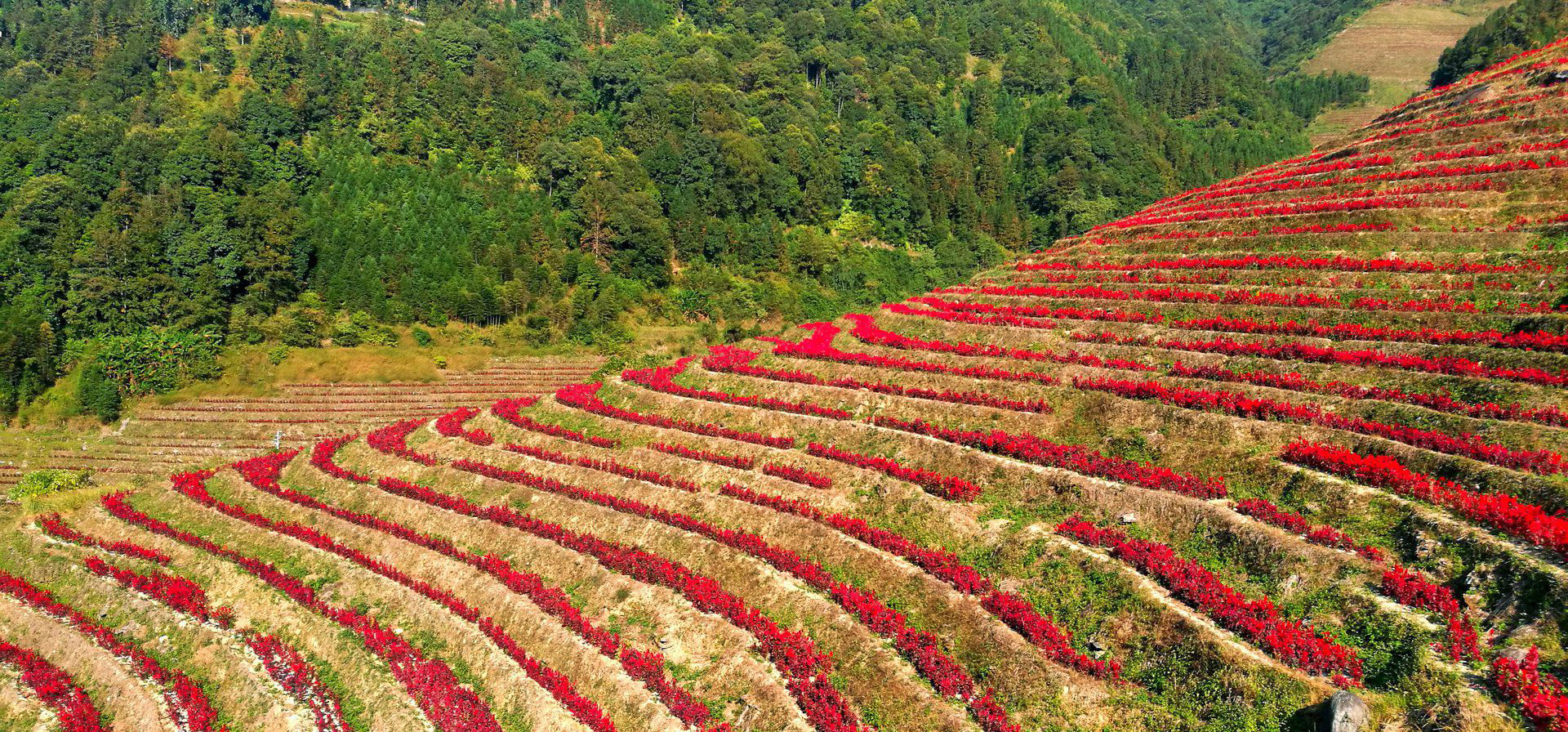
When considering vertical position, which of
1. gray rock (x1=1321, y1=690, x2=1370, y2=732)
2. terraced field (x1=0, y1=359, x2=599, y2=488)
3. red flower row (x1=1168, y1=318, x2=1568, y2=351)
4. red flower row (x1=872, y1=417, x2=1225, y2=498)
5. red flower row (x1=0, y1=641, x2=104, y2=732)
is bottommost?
red flower row (x1=0, y1=641, x2=104, y2=732)

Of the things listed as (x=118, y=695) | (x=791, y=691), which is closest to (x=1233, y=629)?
→ (x=791, y=691)

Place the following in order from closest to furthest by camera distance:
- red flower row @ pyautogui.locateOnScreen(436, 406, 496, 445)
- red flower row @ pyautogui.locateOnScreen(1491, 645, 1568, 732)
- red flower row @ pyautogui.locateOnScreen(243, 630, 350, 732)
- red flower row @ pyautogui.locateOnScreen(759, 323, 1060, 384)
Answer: red flower row @ pyautogui.locateOnScreen(1491, 645, 1568, 732)
red flower row @ pyautogui.locateOnScreen(243, 630, 350, 732)
red flower row @ pyautogui.locateOnScreen(759, 323, 1060, 384)
red flower row @ pyautogui.locateOnScreen(436, 406, 496, 445)

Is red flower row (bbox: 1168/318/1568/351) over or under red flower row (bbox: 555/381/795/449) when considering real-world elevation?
over

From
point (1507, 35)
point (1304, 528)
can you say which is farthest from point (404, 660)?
point (1507, 35)

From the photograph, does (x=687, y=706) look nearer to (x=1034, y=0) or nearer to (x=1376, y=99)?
(x=1376, y=99)

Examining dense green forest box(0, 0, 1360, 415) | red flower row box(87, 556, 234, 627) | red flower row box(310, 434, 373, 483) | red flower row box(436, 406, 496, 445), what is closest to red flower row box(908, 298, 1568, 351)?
red flower row box(436, 406, 496, 445)

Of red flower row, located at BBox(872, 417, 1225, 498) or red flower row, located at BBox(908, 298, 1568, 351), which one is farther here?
red flower row, located at BBox(908, 298, 1568, 351)

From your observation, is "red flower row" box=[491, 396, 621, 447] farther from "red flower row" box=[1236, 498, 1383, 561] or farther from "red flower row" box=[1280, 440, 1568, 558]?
"red flower row" box=[1280, 440, 1568, 558]

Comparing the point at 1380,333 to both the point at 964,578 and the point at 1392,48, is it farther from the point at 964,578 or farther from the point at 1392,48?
the point at 1392,48

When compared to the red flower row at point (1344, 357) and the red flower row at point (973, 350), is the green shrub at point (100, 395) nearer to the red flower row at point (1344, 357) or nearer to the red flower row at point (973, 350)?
the red flower row at point (973, 350)
